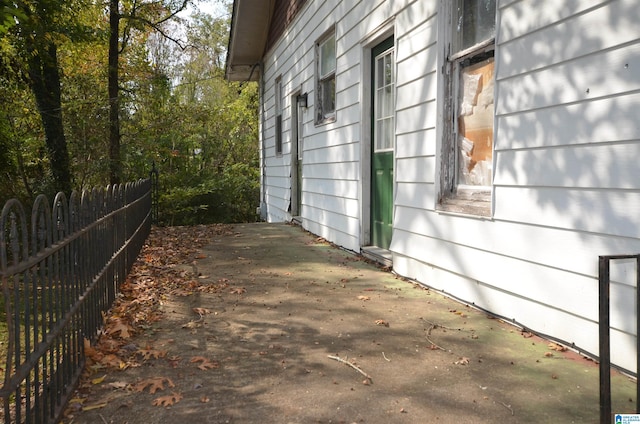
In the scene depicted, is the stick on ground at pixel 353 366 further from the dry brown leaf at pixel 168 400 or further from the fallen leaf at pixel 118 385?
the fallen leaf at pixel 118 385

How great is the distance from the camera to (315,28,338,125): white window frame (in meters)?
8.34

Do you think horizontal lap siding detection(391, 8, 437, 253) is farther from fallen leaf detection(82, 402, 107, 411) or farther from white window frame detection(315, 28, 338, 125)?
fallen leaf detection(82, 402, 107, 411)

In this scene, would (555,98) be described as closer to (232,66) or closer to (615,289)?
(615,289)

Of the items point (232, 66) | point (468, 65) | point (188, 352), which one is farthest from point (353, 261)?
point (232, 66)

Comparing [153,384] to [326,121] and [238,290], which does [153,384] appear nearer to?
[238,290]

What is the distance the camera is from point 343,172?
7.64m

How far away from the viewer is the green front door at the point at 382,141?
6336 mm

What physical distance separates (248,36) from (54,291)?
1232cm

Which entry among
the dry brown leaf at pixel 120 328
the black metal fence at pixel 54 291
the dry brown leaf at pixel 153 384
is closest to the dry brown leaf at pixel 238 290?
the black metal fence at pixel 54 291

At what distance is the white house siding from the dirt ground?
30 centimetres

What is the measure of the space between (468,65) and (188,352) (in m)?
3.41

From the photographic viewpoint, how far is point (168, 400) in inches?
107

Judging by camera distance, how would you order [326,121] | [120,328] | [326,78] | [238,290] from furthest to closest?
[326,78] < [326,121] < [238,290] < [120,328]

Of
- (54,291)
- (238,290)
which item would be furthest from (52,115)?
(54,291)
